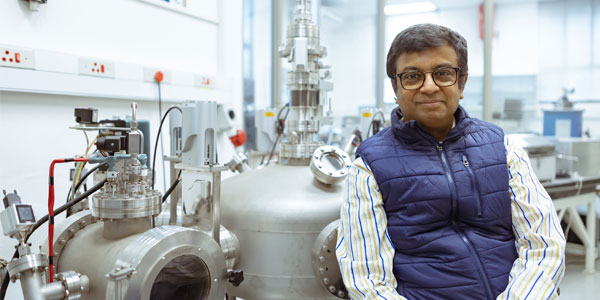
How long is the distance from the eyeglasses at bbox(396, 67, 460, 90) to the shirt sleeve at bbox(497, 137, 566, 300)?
0.22 meters

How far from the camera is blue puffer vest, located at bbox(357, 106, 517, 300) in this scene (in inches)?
37.4

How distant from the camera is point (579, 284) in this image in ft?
8.15

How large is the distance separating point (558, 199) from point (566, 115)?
790 mm

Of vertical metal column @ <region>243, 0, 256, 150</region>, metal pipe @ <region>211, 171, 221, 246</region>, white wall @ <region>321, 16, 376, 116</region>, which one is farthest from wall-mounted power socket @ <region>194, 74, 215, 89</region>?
white wall @ <region>321, 16, 376, 116</region>

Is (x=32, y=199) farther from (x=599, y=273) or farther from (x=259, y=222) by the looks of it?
(x=599, y=273)

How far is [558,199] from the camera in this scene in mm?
2486

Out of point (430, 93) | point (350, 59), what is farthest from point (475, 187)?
point (350, 59)

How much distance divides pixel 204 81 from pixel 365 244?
169cm

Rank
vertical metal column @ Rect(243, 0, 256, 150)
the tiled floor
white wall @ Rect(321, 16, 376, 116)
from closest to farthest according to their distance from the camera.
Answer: the tiled floor
vertical metal column @ Rect(243, 0, 256, 150)
white wall @ Rect(321, 16, 376, 116)

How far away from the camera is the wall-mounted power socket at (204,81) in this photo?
237 cm

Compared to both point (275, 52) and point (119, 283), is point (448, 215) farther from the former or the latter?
point (275, 52)

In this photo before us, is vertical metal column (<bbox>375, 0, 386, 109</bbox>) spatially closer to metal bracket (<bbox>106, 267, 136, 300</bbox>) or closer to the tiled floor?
the tiled floor

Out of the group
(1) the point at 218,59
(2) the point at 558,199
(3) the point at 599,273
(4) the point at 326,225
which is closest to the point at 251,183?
(4) the point at 326,225

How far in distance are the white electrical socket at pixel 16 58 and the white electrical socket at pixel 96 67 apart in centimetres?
20
